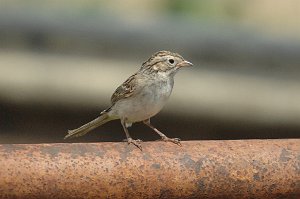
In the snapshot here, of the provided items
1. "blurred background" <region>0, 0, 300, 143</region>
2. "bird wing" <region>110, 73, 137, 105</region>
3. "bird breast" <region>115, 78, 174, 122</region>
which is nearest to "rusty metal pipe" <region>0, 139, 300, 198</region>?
"bird breast" <region>115, 78, 174, 122</region>

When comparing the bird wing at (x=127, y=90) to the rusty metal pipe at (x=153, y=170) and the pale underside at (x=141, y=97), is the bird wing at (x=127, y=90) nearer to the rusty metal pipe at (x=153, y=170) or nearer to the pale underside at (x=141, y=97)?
the pale underside at (x=141, y=97)

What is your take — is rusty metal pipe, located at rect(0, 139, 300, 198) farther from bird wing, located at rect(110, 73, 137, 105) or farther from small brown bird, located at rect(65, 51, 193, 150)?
bird wing, located at rect(110, 73, 137, 105)

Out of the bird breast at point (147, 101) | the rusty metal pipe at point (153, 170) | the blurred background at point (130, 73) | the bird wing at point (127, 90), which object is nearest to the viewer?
the rusty metal pipe at point (153, 170)

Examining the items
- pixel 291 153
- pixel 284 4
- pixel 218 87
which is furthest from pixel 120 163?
pixel 284 4

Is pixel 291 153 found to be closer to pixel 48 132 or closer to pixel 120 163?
pixel 120 163

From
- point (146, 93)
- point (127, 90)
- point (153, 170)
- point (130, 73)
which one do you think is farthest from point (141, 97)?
point (130, 73)

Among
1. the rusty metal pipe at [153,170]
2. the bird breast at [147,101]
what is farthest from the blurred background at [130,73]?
the rusty metal pipe at [153,170]

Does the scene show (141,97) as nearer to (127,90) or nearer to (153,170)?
(127,90)
